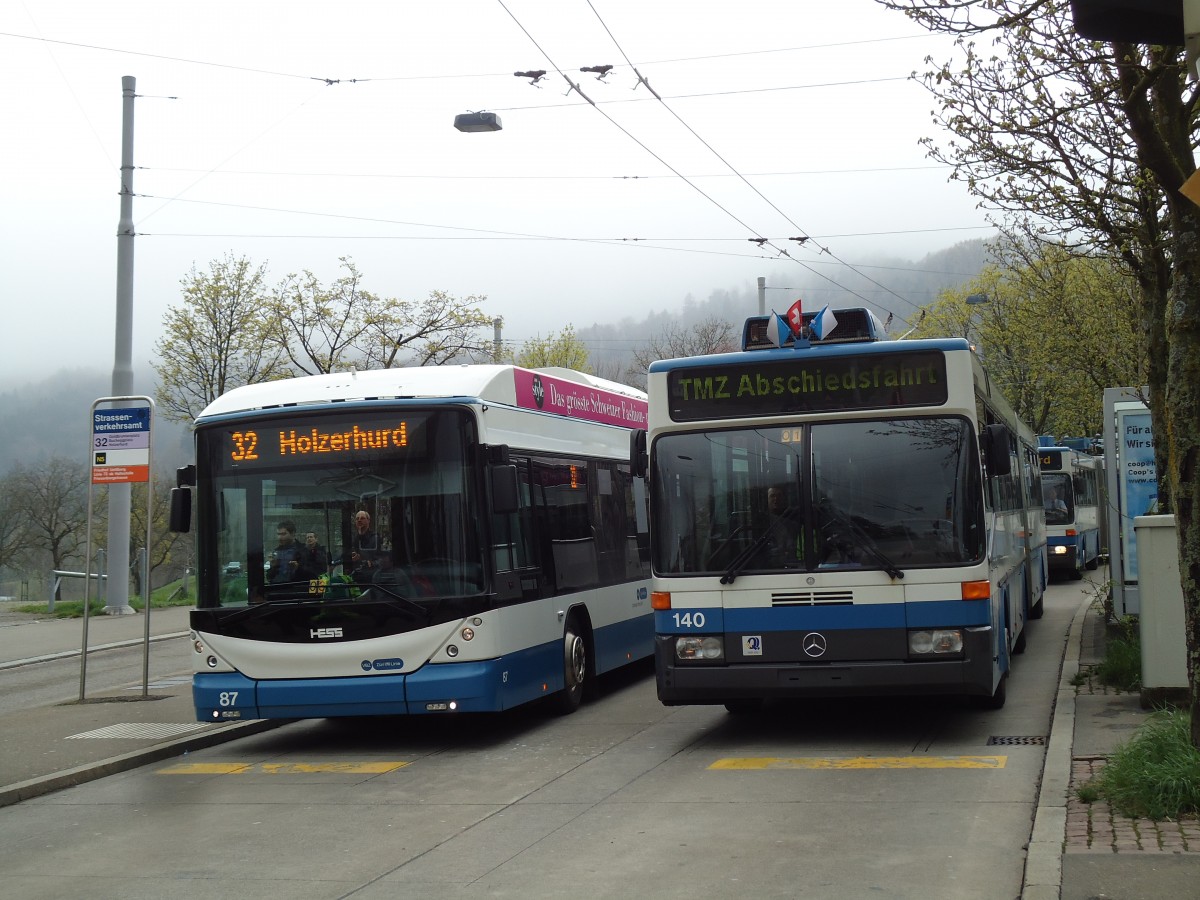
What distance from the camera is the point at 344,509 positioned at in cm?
1110

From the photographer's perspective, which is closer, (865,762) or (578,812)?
(578,812)

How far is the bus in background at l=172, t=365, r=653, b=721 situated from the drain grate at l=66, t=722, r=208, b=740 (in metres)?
1.33

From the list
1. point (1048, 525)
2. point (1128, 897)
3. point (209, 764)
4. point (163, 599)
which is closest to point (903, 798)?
point (1128, 897)

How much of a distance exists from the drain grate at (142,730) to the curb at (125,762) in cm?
30

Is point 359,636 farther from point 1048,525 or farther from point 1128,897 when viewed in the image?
point 1048,525

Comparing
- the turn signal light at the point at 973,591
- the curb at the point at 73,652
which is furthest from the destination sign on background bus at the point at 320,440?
the curb at the point at 73,652

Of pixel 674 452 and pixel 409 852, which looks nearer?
pixel 409 852

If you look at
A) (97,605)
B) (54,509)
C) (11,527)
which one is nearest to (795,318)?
(97,605)

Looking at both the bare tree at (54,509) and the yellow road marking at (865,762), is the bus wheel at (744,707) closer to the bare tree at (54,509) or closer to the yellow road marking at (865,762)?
the yellow road marking at (865,762)

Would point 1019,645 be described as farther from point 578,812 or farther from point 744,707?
point 578,812

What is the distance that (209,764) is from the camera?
1131 centimetres

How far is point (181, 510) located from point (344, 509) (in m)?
1.59

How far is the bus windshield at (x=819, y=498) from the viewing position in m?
9.99

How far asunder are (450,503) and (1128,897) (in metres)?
6.45
